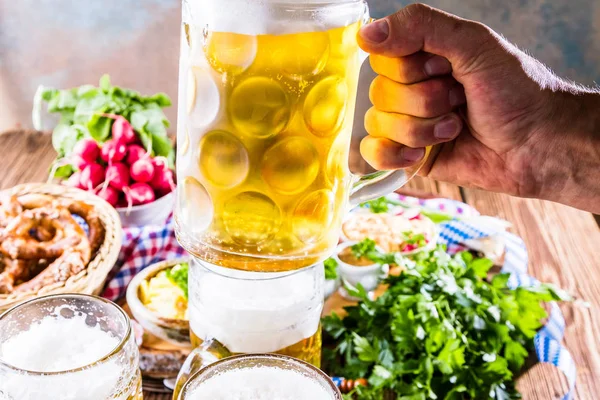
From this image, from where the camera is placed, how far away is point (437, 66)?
750 millimetres

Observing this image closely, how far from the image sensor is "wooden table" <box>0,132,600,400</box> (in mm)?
1007

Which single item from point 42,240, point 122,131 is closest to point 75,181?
point 122,131

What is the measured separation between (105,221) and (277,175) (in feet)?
2.36

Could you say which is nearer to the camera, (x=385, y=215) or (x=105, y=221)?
(x=105, y=221)

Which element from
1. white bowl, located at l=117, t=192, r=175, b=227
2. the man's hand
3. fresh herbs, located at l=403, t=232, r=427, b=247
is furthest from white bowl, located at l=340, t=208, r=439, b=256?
white bowl, located at l=117, t=192, r=175, b=227

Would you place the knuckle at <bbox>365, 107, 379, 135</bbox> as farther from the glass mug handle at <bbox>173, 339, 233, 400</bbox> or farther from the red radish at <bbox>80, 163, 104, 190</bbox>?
the red radish at <bbox>80, 163, 104, 190</bbox>

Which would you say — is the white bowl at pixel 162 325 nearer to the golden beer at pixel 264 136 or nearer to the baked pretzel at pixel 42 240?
the baked pretzel at pixel 42 240

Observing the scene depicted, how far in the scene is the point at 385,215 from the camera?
4.60 ft

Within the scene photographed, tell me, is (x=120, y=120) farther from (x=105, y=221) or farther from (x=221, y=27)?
(x=221, y=27)

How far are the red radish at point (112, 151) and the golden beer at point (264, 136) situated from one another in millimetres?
921

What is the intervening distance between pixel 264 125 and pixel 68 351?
0.29 m

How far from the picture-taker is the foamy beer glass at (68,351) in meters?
0.58

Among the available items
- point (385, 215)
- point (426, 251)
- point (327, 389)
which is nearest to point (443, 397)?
point (426, 251)

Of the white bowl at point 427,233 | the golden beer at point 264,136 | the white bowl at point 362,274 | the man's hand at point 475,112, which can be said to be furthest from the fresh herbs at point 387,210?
the golden beer at point 264,136
